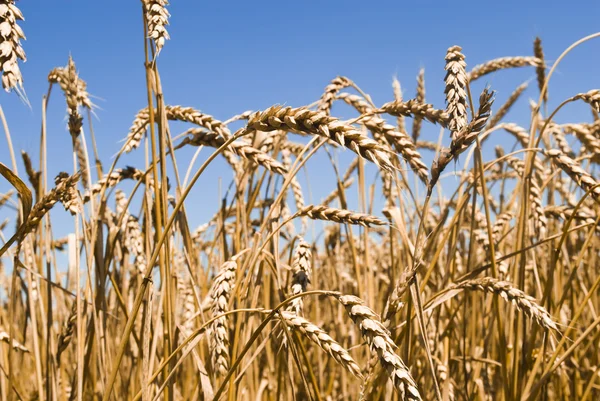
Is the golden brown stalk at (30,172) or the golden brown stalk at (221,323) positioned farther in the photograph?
the golden brown stalk at (30,172)

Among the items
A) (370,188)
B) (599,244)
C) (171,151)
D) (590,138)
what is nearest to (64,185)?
(171,151)

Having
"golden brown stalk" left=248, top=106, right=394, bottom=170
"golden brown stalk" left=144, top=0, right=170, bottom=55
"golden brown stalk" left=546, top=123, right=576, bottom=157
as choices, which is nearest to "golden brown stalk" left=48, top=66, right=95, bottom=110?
"golden brown stalk" left=144, top=0, right=170, bottom=55

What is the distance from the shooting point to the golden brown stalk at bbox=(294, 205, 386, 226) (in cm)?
127

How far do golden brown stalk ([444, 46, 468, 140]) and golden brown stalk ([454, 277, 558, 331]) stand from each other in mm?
479

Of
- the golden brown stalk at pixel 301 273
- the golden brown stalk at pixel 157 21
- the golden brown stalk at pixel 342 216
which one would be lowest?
the golden brown stalk at pixel 301 273

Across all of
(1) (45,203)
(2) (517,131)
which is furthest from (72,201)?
(2) (517,131)

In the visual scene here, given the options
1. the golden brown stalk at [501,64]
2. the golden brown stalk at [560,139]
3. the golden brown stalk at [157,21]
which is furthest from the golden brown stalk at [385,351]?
the golden brown stalk at [560,139]

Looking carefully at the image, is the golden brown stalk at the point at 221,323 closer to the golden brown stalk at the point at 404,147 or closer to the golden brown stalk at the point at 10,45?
the golden brown stalk at the point at 404,147

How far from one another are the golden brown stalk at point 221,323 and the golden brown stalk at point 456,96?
2.06 ft

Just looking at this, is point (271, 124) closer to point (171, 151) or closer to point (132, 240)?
point (171, 151)

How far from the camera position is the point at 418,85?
10.0 ft

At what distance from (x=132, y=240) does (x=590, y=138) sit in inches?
76.4

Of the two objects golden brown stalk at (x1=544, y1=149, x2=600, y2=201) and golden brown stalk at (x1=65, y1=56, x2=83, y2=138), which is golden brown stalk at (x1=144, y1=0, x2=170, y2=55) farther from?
golden brown stalk at (x1=544, y1=149, x2=600, y2=201)

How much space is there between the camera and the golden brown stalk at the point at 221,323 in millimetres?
1301
